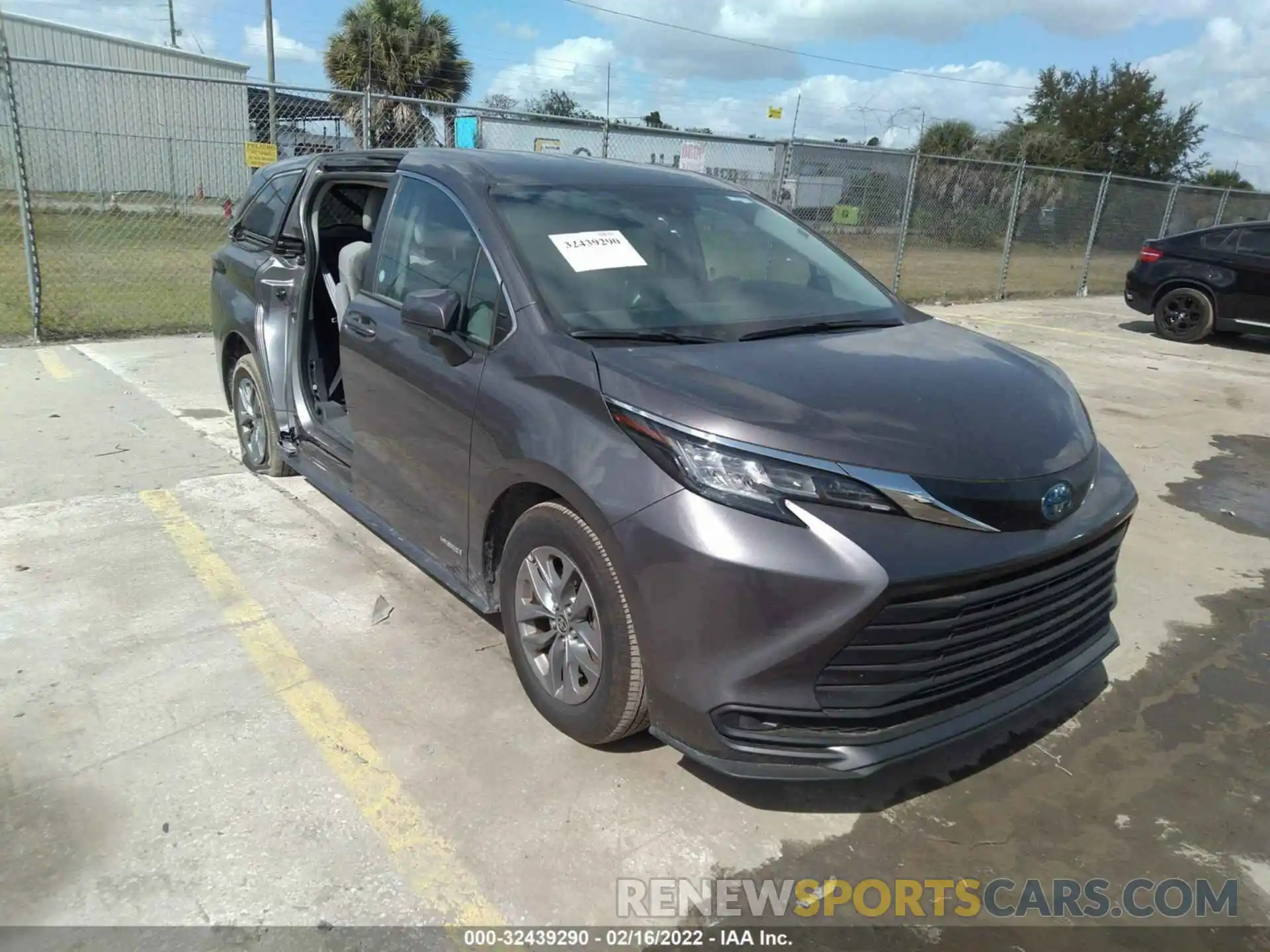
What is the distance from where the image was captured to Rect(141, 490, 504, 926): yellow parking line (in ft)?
7.78

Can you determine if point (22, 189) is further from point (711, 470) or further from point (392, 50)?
point (392, 50)

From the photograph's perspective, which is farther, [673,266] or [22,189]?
[22,189]

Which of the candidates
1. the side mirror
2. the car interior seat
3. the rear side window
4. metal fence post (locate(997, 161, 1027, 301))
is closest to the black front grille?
the side mirror

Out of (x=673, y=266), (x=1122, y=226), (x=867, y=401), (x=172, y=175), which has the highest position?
(x=1122, y=226)

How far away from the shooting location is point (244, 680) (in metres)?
3.26

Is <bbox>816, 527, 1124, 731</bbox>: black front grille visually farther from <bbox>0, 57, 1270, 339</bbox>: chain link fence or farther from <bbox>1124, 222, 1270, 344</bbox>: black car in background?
<bbox>1124, 222, 1270, 344</bbox>: black car in background

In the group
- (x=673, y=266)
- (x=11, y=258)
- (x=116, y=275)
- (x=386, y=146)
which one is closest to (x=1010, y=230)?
(x=386, y=146)

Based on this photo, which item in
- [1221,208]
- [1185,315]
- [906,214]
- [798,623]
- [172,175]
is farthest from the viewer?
[1221,208]

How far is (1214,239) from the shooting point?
11.5 metres

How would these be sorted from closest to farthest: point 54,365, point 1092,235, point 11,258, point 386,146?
point 54,365 → point 386,146 → point 11,258 → point 1092,235

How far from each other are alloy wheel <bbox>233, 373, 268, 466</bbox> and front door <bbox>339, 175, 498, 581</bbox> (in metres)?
1.41

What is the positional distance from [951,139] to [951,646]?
39538 millimetres

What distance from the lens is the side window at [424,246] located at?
10.8 feet

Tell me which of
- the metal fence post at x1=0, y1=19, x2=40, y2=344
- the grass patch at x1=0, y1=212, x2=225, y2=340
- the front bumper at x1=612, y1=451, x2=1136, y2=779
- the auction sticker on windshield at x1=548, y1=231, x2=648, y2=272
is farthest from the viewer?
the grass patch at x1=0, y1=212, x2=225, y2=340
